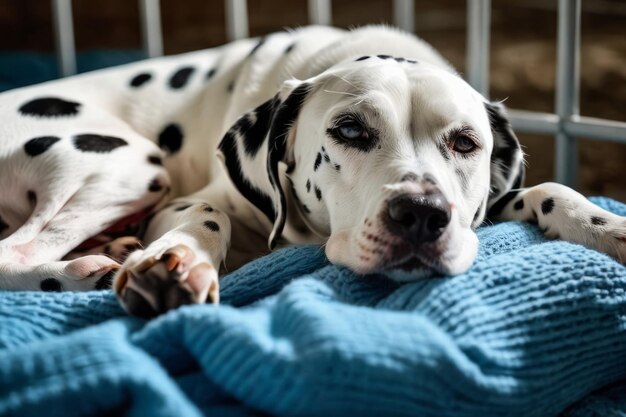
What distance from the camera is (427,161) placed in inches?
74.7

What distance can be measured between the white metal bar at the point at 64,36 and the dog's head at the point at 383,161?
5.55 feet

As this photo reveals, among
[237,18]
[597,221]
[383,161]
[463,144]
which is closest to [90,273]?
[383,161]

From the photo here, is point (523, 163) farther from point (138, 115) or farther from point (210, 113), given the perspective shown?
point (138, 115)

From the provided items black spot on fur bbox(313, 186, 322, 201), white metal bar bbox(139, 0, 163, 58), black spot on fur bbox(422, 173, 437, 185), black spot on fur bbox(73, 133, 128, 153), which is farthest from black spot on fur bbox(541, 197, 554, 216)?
white metal bar bbox(139, 0, 163, 58)

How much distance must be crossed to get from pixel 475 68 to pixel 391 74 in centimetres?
131

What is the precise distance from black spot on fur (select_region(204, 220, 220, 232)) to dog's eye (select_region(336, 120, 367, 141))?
417 millimetres

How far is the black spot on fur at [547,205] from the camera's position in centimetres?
211

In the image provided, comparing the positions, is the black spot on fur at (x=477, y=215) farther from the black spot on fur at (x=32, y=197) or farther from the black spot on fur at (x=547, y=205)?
the black spot on fur at (x=32, y=197)

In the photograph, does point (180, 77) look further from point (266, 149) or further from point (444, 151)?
point (444, 151)

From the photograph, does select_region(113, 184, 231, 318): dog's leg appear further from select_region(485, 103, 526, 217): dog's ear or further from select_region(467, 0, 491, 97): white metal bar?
select_region(467, 0, 491, 97): white metal bar

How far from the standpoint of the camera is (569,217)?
2.04m

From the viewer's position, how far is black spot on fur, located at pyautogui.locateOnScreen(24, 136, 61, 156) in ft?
8.14

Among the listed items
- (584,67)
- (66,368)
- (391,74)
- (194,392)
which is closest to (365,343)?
(194,392)

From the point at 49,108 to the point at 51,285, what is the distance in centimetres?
83
